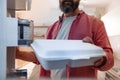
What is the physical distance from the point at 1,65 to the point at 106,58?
53 cm

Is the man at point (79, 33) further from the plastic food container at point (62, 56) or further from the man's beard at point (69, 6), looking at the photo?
the plastic food container at point (62, 56)

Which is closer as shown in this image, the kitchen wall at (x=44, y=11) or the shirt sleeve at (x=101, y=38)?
the shirt sleeve at (x=101, y=38)

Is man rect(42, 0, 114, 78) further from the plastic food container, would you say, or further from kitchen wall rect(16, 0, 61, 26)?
kitchen wall rect(16, 0, 61, 26)

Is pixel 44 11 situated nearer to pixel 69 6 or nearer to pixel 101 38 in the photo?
pixel 69 6

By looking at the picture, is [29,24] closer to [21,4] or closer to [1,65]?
[1,65]

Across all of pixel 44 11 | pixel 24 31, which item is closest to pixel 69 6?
pixel 24 31

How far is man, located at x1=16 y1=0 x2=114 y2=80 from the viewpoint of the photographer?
3.22ft

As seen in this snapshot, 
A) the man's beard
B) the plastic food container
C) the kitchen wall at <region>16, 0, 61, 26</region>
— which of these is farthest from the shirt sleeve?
the kitchen wall at <region>16, 0, 61, 26</region>

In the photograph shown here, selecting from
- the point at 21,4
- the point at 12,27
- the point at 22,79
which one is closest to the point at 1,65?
the point at 12,27

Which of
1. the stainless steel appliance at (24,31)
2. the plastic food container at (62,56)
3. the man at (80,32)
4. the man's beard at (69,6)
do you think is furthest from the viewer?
the man's beard at (69,6)

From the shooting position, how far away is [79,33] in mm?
1044

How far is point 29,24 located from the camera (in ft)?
2.22

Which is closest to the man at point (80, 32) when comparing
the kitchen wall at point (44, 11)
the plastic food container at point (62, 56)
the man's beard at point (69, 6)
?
the man's beard at point (69, 6)

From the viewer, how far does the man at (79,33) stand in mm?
981
